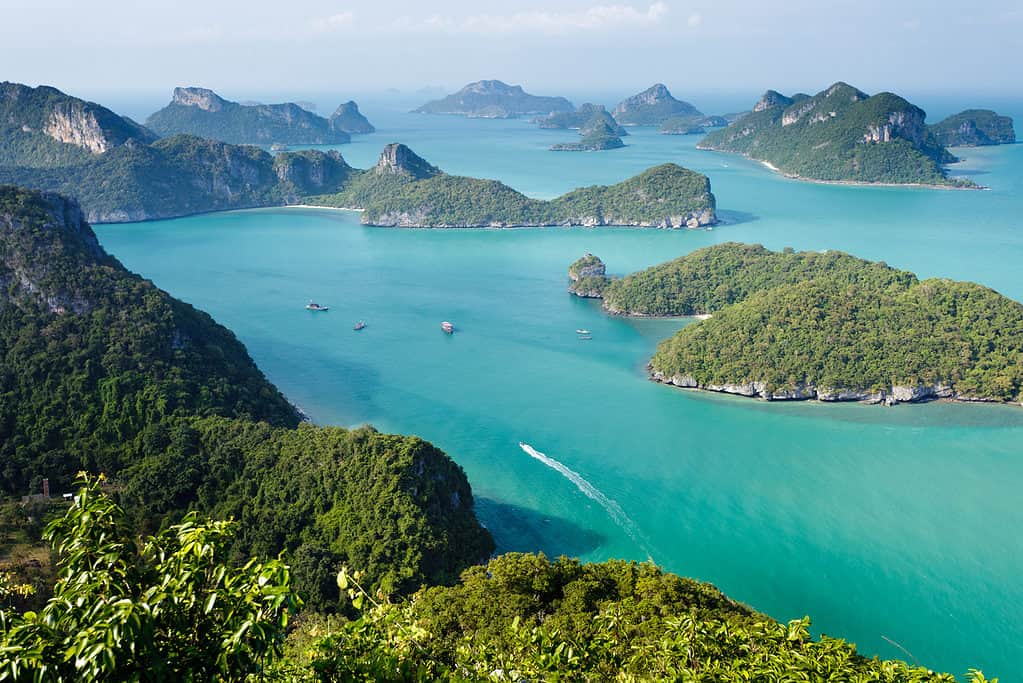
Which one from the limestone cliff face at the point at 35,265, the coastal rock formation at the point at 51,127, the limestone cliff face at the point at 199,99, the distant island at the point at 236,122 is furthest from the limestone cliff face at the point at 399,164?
the limestone cliff face at the point at 199,99

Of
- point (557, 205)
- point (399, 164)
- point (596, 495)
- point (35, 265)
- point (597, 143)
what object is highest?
point (597, 143)

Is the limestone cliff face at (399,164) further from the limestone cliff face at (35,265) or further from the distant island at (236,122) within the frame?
the distant island at (236,122)

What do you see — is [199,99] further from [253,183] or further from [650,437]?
[650,437]

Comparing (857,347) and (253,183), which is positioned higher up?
(253,183)

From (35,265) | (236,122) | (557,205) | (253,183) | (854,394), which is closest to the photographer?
(35,265)

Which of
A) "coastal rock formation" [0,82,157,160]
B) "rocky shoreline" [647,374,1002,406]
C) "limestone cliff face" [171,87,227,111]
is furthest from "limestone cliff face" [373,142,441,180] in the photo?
"limestone cliff face" [171,87,227,111]

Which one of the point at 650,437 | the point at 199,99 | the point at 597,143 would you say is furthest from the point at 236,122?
the point at 650,437

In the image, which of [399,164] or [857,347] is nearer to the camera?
[857,347]
